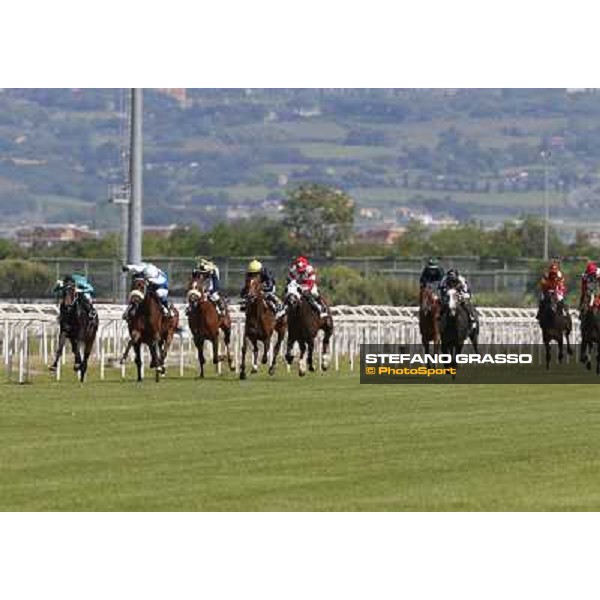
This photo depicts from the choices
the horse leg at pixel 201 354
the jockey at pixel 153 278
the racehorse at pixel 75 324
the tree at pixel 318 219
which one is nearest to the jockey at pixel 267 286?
the horse leg at pixel 201 354

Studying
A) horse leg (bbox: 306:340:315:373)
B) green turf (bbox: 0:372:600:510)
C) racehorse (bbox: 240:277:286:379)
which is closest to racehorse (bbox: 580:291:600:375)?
horse leg (bbox: 306:340:315:373)

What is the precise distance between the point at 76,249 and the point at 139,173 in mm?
72498

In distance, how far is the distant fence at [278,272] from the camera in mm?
77500

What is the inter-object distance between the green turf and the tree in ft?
282

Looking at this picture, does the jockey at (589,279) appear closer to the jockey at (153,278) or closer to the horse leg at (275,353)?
the horse leg at (275,353)

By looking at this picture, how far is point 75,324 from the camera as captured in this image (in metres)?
→ 35.3

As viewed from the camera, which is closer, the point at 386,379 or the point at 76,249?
the point at 386,379

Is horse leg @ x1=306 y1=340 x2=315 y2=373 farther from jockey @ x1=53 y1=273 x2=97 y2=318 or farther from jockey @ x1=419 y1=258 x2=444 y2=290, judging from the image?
jockey @ x1=53 y1=273 x2=97 y2=318

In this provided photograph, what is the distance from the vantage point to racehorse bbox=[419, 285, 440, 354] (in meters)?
37.8

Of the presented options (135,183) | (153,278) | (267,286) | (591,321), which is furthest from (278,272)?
(153,278)

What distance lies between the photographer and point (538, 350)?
1898 inches

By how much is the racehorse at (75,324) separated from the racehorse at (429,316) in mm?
5142
